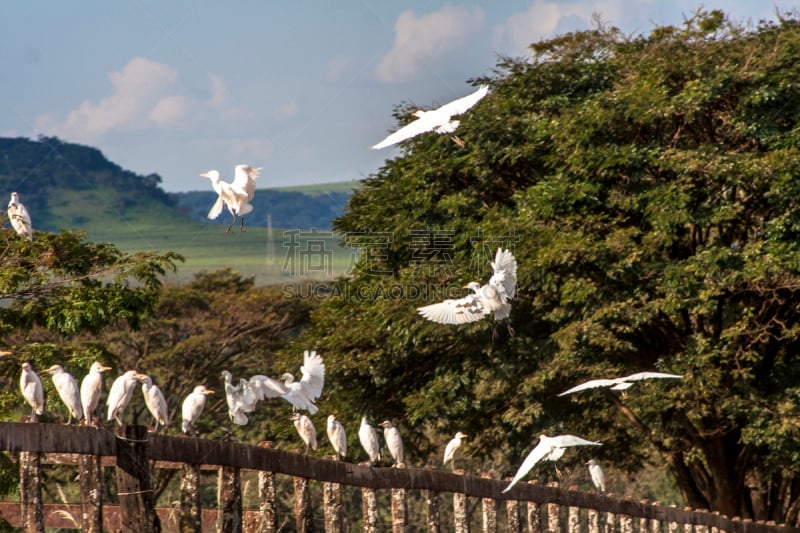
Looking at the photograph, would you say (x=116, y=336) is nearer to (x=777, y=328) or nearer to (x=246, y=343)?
(x=246, y=343)

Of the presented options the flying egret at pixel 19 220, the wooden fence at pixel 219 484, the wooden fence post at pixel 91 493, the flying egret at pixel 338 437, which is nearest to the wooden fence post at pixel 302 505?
the wooden fence at pixel 219 484

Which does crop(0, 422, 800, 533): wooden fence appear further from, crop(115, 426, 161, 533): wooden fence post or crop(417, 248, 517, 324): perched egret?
crop(417, 248, 517, 324): perched egret

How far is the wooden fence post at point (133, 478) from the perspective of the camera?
6598 mm

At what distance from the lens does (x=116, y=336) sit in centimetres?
2845

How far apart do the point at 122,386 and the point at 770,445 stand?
10886 mm

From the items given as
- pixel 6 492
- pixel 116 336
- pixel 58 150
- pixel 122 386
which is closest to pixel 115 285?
pixel 6 492

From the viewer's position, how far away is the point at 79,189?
11906 cm

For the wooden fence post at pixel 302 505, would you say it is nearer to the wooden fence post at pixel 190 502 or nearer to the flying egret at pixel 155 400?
the wooden fence post at pixel 190 502

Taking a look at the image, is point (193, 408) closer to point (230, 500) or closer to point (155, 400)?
point (155, 400)

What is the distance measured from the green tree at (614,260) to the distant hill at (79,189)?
90160mm

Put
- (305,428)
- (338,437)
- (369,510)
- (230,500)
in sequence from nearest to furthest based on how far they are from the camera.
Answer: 1. (230,500)
2. (369,510)
3. (305,428)
4. (338,437)

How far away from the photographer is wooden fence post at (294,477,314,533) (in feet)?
27.3

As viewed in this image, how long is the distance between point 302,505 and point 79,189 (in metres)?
116

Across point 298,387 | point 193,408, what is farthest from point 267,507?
point 298,387
